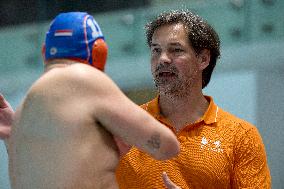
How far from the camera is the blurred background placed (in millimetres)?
5543

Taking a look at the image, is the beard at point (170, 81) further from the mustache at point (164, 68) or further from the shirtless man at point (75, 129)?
the shirtless man at point (75, 129)

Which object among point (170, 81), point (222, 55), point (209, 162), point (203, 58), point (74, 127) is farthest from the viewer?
point (222, 55)

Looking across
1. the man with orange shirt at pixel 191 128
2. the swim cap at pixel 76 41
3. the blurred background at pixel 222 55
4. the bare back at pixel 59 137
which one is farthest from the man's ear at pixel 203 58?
the blurred background at pixel 222 55

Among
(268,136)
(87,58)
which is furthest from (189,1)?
(87,58)

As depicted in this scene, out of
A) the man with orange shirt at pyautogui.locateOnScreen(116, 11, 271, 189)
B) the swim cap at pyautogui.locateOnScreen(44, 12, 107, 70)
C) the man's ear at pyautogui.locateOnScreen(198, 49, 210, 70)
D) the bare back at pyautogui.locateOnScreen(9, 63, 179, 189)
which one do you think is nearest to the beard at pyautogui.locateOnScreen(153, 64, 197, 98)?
the man with orange shirt at pyautogui.locateOnScreen(116, 11, 271, 189)

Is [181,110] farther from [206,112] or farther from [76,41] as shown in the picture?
[76,41]

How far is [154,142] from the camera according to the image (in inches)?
76.7

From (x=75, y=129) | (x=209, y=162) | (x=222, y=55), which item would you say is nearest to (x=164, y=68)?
(x=209, y=162)

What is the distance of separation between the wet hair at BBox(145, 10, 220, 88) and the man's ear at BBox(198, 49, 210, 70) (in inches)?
0.7

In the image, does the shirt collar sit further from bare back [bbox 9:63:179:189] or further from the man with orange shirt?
bare back [bbox 9:63:179:189]

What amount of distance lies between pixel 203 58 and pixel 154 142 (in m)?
1.13

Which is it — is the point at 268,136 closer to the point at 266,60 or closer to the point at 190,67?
the point at 266,60

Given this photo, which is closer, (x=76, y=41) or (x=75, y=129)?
(x=75, y=129)

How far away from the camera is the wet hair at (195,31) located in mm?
2945
